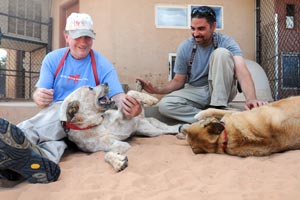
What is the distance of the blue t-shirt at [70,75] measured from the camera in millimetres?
2807

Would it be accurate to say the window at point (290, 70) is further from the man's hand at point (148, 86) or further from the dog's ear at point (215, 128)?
the dog's ear at point (215, 128)

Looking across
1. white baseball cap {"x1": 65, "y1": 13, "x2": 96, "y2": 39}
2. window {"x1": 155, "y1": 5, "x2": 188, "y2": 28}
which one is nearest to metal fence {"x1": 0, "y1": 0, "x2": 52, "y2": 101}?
window {"x1": 155, "y1": 5, "x2": 188, "y2": 28}

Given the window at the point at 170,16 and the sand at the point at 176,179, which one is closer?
the sand at the point at 176,179

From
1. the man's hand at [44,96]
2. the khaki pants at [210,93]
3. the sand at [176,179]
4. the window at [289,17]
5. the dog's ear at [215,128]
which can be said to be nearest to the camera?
the sand at [176,179]

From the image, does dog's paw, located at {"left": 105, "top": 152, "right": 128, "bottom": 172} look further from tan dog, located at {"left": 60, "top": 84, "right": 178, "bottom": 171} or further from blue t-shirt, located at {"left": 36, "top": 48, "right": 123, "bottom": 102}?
blue t-shirt, located at {"left": 36, "top": 48, "right": 123, "bottom": 102}

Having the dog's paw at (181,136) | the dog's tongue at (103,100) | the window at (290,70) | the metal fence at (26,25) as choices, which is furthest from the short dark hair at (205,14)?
the metal fence at (26,25)

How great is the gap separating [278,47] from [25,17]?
237 inches

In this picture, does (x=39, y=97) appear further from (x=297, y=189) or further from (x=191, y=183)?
(x=297, y=189)

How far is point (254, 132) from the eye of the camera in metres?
2.25

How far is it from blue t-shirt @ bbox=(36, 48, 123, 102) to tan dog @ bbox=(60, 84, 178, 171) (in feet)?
0.63

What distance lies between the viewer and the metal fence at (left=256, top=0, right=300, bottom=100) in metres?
5.76

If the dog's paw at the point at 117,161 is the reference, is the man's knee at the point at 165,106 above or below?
above

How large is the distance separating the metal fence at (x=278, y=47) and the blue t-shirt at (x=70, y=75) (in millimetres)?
3820

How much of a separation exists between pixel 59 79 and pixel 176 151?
49.5 inches
